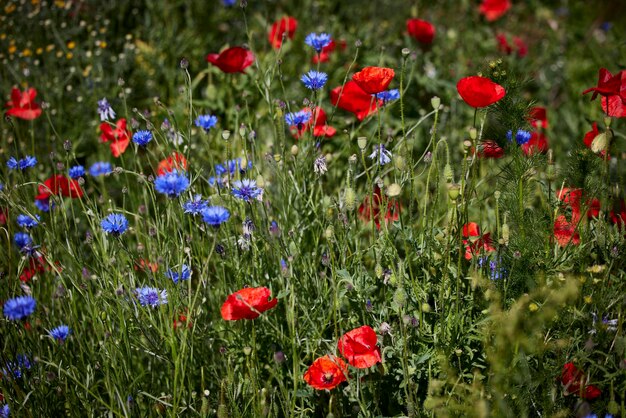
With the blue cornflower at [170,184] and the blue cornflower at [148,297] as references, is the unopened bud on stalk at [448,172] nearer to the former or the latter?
the blue cornflower at [170,184]

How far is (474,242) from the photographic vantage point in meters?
1.83

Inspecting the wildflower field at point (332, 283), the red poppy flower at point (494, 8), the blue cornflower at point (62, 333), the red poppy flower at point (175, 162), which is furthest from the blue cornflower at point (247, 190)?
the red poppy flower at point (494, 8)

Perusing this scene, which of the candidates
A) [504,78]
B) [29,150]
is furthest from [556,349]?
[29,150]

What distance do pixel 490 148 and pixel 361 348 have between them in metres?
0.71

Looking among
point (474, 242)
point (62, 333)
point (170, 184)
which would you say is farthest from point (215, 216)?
point (474, 242)

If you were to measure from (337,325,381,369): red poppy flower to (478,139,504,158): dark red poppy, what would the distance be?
0.63 meters

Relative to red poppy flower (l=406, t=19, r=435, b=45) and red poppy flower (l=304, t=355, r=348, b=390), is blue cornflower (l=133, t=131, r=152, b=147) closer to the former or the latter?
red poppy flower (l=304, t=355, r=348, b=390)

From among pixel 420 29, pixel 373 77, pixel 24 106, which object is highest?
pixel 420 29

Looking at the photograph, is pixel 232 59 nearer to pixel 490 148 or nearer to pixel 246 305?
pixel 490 148

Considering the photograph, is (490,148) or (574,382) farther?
(490,148)

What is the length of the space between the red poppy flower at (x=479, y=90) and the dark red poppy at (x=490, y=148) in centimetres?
24

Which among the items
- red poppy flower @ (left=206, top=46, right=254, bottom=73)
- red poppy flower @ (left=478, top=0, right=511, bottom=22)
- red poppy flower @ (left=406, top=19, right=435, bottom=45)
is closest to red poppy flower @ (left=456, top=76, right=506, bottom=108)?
red poppy flower @ (left=206, top=46, right=254, bottom=73)

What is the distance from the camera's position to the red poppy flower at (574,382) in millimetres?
1540

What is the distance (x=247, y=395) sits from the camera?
1.77 meters
